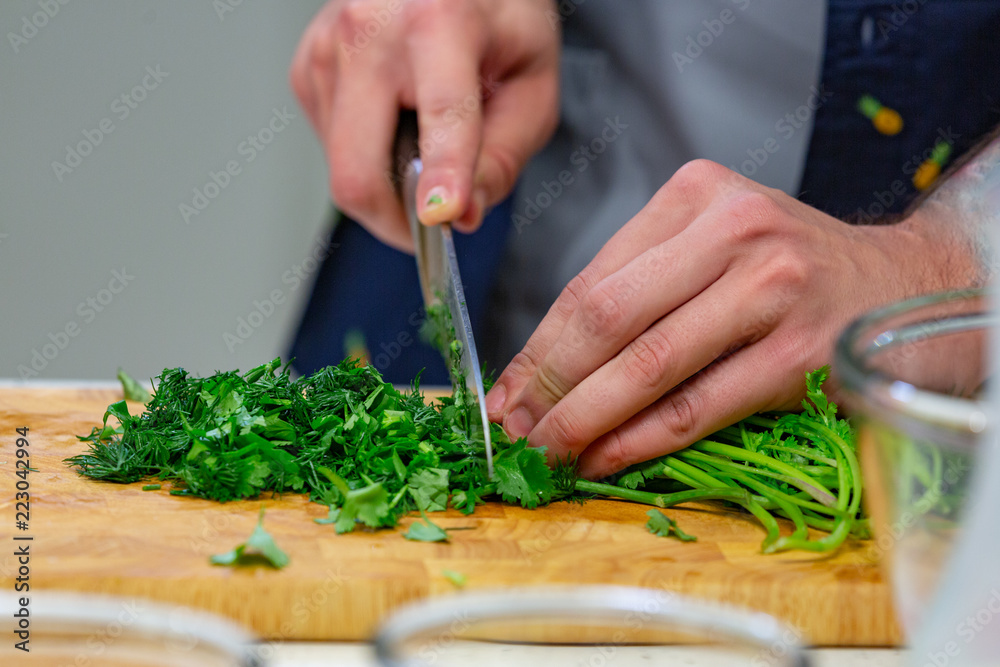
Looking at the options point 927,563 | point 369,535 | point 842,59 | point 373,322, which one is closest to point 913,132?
point 842,59

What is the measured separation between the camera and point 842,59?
7.43 ft

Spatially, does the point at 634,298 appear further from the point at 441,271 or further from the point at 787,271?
the point at 441,271

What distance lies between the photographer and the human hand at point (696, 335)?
1297 mm

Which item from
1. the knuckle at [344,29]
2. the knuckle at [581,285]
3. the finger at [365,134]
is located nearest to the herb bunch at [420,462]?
the knuckle at [581,285]

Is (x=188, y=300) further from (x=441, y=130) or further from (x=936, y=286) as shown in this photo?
(x=936, y=286)

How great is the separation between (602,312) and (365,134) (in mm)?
914

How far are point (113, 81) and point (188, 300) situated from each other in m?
1.10

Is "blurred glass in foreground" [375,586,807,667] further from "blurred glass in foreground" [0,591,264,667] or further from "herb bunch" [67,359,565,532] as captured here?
"herb bunch" [67,359,565,532]

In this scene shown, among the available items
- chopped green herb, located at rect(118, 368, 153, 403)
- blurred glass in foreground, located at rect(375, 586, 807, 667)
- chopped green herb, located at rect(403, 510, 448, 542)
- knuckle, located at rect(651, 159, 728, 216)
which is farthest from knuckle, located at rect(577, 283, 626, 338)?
chopped green herb, located at rect(118, 368, 153, 403)

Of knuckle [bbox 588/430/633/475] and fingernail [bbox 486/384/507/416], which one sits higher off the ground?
fingernail [bbox 486/384/507/416]

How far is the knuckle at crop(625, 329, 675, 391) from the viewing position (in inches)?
50.6

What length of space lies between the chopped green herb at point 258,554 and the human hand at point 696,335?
17.5 inches

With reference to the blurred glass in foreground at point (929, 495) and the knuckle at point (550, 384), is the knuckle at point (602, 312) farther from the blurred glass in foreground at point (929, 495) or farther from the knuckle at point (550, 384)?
the blurred glass in foreground at point (929, 495)

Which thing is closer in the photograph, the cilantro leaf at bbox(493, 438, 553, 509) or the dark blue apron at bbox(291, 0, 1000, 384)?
the cilantro leaf at bbox(493, 438, 553, 509)
